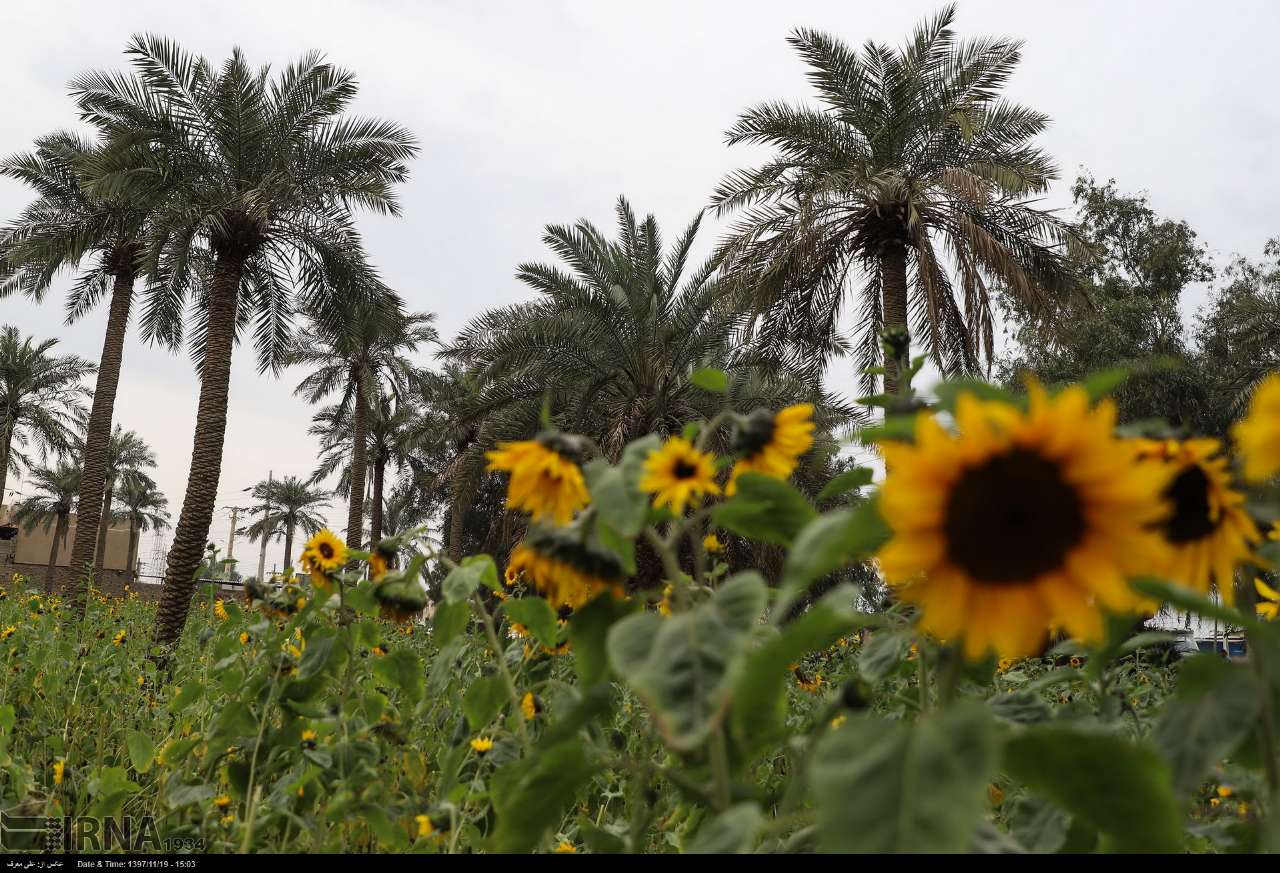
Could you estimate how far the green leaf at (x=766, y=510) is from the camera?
2.41ft

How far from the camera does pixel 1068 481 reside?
560 millimetres

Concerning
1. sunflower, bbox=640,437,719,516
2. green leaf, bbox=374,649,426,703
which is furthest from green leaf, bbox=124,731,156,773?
sunflower, bbox=640,437,719,516

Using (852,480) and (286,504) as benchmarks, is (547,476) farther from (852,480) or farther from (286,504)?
(286,504)

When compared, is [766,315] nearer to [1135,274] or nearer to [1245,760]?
[1245,760]

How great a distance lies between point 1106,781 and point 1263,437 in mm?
327

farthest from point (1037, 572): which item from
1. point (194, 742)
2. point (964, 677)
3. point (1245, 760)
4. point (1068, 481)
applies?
point (194, 742)

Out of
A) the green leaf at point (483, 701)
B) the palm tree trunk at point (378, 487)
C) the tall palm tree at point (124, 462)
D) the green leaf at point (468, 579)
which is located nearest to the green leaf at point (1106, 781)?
the green leaf at point (468, 579)

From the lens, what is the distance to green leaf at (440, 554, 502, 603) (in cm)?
103

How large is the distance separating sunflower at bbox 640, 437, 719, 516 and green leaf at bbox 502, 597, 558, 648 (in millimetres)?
226

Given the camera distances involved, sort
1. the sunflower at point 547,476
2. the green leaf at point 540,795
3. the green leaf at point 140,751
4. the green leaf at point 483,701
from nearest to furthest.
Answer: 1. the green leaf at point 540,795
2. the sunflower at point 547,476
3. the green leaf at point 483,701
4. the green leaf at point 140,751

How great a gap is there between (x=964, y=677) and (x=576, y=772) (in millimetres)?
683

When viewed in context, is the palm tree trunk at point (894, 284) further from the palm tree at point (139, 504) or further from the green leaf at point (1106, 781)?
the palm tree at point (139, 504)

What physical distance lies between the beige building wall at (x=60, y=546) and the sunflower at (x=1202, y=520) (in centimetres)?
4913

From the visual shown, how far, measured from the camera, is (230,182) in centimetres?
1126
